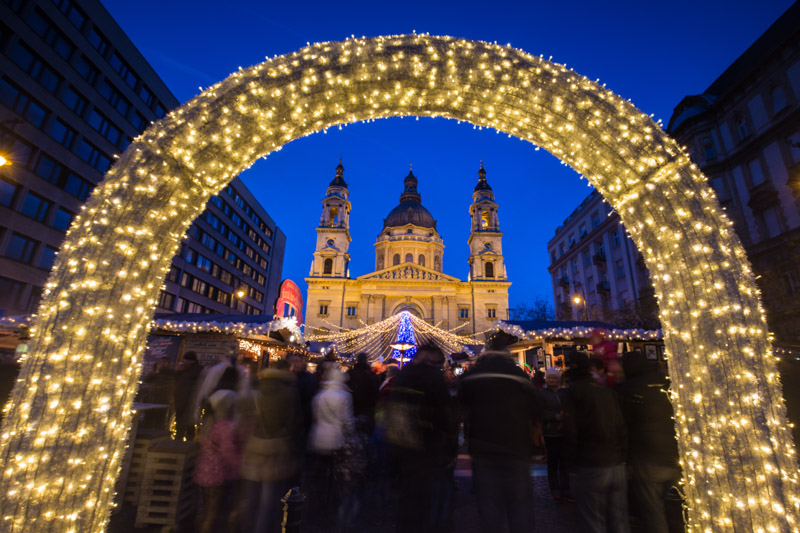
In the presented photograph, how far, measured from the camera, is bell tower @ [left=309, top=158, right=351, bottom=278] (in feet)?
172

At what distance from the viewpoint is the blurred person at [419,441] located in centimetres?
356

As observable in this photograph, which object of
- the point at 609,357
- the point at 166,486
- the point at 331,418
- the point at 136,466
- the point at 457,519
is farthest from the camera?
the point at 609,357

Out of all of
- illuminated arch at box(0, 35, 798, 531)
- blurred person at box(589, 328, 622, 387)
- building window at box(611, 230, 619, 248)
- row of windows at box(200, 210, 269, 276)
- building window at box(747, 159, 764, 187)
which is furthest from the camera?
row of windows at box(200, 210, 269, 276)

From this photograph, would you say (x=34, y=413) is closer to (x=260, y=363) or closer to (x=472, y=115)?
(x=472, y=115)

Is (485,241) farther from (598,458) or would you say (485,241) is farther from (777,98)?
(598,458)

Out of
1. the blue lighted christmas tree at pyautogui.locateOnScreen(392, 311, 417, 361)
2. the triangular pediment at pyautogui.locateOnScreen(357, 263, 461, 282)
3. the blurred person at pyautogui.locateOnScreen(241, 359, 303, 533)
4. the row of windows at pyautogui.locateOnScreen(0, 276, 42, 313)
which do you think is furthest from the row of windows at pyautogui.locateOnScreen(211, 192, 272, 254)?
the blurred person at pyautogui.locateOnScreen(241, 359, 303, 533)

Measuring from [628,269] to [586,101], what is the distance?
108 feet

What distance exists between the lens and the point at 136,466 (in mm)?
5074

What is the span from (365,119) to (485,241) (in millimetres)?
52758

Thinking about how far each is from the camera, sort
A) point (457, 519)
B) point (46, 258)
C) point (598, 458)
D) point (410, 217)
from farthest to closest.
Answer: point (410, 217), point (46, 258), point (457, 519), point (598, 458)

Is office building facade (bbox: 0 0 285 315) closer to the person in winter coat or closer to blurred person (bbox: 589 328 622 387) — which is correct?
blurred person (bbox: 589 328 622 387)

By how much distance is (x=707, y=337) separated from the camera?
10.2 feet

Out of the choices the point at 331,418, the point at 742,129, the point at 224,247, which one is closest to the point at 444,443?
the point at 331,418

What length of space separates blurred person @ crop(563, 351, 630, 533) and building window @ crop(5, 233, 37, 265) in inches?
1165
